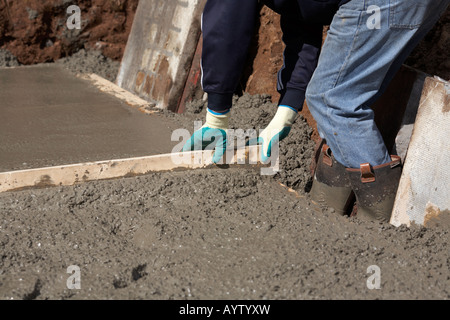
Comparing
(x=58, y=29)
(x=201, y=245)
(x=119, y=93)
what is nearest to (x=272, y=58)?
(x=119, y=93)

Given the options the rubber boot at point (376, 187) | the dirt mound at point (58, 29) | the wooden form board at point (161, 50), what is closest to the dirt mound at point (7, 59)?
the dirt mound at point (58, 29)

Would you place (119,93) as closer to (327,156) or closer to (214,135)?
(214,135)

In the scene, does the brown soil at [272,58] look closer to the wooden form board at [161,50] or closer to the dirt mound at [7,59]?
the wooden form board at [161,50]

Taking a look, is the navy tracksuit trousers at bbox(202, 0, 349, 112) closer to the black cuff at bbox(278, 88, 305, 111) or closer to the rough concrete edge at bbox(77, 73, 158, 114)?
the black cuff at bbox(278, 88, 305, 111)

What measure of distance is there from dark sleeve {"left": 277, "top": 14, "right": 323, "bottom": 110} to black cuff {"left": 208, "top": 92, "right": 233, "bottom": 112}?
415 millimetres

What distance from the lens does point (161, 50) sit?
12.8 ft

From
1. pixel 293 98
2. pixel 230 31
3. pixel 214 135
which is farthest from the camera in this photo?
pixel 293 98

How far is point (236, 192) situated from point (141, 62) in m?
1.99

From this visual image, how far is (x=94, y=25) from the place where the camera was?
15.3 feet

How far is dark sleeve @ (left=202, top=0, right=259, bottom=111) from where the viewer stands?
219cm

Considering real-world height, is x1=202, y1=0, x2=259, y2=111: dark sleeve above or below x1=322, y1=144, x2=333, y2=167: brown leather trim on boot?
above

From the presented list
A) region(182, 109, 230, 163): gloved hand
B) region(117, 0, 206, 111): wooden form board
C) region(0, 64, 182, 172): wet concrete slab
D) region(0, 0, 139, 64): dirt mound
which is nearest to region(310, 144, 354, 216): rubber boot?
region(182, 109, 230, 163): gloved hand

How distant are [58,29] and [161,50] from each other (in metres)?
1.26
